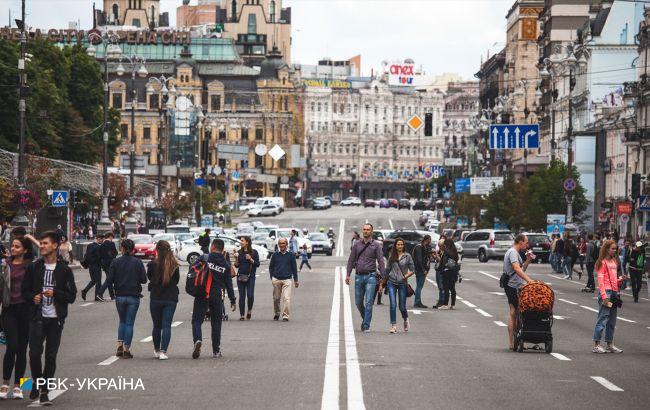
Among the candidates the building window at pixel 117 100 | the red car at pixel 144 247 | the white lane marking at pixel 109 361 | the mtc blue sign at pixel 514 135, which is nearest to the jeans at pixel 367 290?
the white lane marking at pixel 109 361

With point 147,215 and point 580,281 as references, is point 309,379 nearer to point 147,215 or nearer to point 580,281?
point 580,281

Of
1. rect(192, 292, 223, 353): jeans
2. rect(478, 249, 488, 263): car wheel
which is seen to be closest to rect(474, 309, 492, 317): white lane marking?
rect(192, 292, 223, 353): jeans

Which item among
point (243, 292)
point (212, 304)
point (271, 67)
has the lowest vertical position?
point (243, 292)

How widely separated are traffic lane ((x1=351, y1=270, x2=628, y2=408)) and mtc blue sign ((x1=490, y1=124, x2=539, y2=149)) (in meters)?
37.3

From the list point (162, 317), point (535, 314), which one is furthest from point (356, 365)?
point (535, 314)

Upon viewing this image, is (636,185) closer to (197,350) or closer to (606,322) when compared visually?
(606,322)

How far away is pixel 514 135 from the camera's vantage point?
6212cm

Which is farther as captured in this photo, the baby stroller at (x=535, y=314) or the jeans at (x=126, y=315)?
the baby stroller at (x=535, y=314)

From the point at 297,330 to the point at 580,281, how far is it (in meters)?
29.2

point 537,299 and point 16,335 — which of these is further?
point 537,299

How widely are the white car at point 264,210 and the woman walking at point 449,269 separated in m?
112

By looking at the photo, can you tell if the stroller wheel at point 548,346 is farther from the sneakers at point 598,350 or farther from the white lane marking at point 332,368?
the white lane marking at point 332,368

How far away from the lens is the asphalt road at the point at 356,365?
14.3m

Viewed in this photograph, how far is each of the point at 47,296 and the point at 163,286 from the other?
157 inches
